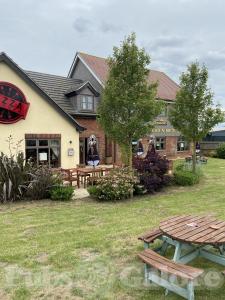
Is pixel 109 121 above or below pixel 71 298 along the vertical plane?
above

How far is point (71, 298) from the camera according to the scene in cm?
468

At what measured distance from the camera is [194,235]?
534 centimetres

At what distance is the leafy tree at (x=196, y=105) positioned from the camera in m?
16.7

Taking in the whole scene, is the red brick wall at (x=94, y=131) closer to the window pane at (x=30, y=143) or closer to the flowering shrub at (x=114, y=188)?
the window pane at (x=30, y=143)

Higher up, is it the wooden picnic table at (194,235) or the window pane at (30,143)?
the window pane at (30,143)

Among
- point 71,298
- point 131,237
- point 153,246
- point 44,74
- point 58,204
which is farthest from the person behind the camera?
point 44,74

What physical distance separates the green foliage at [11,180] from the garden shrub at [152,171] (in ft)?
16.0

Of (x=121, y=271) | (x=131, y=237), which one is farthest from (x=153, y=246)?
(x=121, y=271)

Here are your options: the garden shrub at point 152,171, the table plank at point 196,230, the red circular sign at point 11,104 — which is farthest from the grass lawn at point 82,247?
the red circular sign at point 11,104

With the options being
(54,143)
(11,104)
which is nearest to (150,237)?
(11,104)

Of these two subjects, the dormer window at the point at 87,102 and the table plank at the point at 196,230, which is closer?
the table plank at the point at 196,230

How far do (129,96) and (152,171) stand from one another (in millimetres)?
3524

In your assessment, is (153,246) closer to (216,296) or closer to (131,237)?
(131,237)

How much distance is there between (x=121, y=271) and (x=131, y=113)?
8214mm
